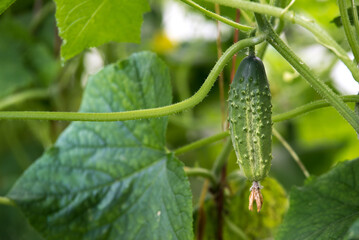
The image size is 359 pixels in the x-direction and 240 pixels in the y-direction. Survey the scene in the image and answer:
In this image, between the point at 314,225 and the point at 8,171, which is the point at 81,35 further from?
the point at 8,171

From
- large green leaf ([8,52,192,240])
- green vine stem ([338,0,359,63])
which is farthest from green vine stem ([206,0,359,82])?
large green leaf ([8,52,192,240])

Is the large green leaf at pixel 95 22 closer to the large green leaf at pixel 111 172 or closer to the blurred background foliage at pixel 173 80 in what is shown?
the large green leaf at pixel 111 172

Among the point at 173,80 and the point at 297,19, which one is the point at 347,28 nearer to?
the point at 297,19

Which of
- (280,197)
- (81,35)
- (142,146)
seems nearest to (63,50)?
(81,35)

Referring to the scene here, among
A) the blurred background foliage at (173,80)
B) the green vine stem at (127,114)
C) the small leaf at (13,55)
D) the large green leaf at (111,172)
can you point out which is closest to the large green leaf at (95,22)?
the large green leaf at (111,172)

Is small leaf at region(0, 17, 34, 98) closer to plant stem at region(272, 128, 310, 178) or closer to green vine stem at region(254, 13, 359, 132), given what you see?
plant stem at region(272, 128, 310, 178)
